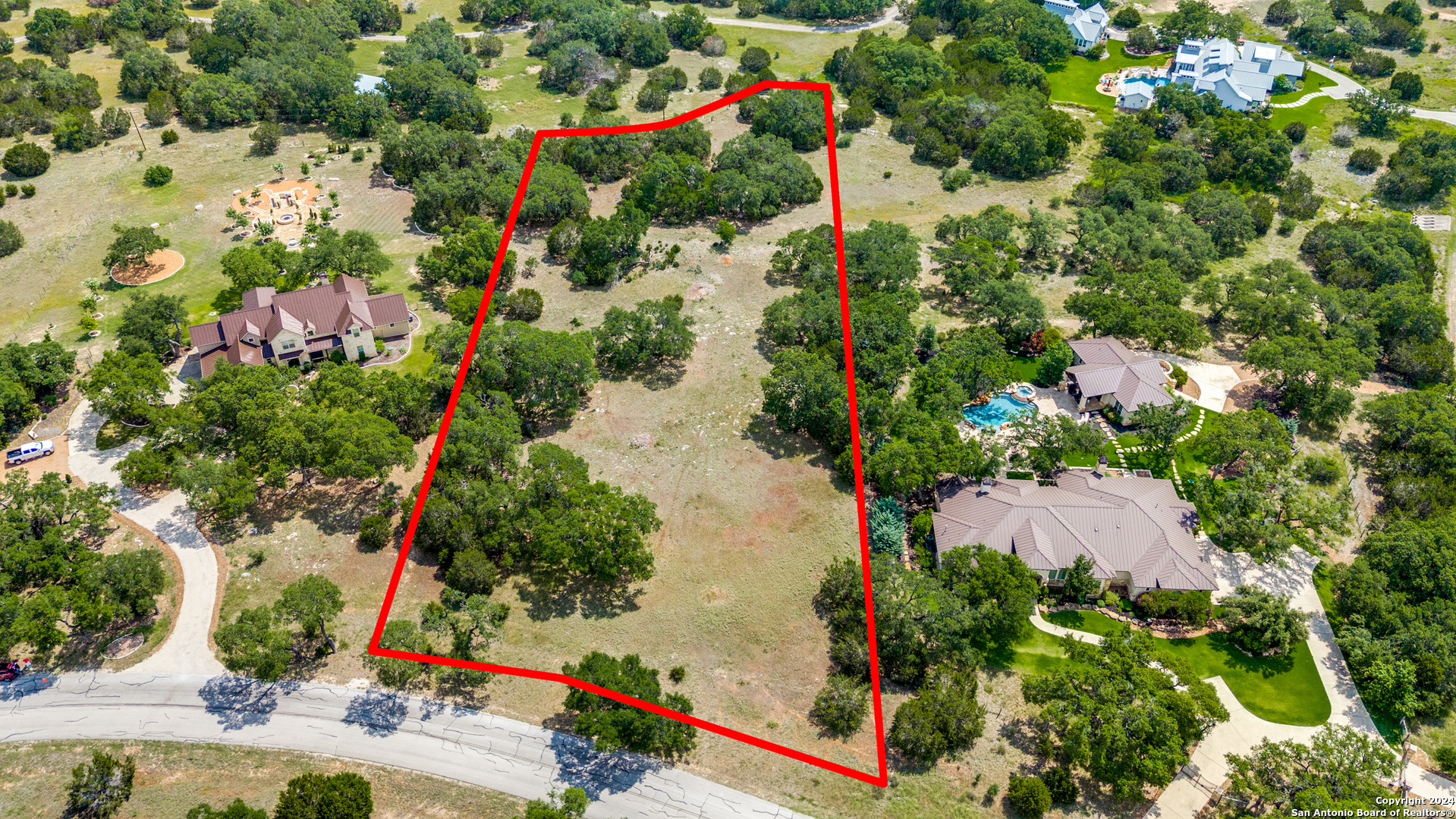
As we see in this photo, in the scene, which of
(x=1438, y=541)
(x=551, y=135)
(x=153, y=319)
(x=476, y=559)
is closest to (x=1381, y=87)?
(x=1438, y=541)

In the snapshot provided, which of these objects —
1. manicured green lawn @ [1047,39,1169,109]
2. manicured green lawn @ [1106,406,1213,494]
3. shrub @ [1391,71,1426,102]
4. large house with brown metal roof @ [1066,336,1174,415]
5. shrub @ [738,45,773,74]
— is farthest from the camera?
shrub @ [738,45,773,74]

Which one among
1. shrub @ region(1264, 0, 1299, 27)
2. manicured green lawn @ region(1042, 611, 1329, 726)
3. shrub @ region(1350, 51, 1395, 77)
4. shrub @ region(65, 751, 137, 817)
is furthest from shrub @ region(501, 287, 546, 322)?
shrub @ region(1264, 0, 1299, 27)

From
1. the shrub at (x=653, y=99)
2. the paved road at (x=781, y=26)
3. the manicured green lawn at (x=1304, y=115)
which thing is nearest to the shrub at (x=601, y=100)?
the shrub at (x=653, y=99)

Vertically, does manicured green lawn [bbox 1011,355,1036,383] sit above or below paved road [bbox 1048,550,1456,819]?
above

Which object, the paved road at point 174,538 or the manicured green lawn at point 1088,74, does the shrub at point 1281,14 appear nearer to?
the manicured green lawn at point 1088,74

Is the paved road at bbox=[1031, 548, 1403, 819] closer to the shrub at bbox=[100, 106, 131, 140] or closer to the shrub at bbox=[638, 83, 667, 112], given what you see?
the shrub at bbox=[638, 83, 667, 112]

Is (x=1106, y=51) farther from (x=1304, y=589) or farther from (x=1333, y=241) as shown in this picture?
(x=1304, y=589)

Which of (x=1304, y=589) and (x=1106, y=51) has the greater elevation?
(x=1106, y=51)
